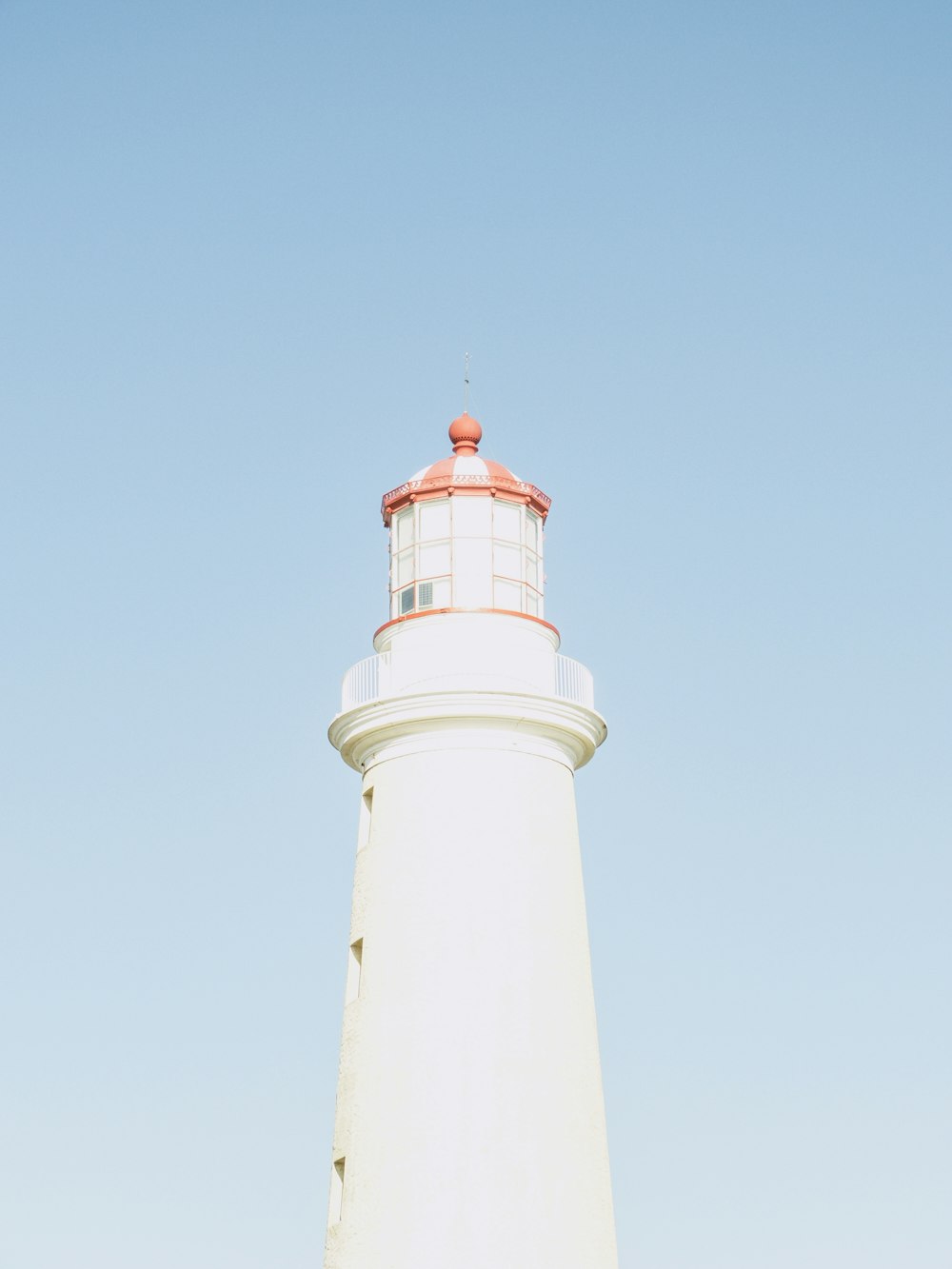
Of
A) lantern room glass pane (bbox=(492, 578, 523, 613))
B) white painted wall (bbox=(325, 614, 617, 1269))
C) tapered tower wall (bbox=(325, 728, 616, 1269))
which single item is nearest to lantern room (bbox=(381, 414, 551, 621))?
lantern room glass pane (bbox=(492, 578, 523, 613))

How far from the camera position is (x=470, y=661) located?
953 inches

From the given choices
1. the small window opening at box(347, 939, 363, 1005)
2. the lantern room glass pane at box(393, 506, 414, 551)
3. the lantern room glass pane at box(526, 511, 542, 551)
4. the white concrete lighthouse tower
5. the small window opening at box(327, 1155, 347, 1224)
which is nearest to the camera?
the white concrete lighthouse tower

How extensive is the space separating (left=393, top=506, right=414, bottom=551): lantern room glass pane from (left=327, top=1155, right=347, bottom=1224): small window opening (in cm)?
763

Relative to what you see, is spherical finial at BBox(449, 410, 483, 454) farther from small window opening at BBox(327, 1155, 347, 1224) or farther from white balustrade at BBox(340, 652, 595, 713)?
small window opening at BBox(327, 1155, 347, 1224)

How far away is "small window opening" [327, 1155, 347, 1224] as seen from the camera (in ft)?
73.8

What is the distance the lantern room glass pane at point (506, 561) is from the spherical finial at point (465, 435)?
147 cm

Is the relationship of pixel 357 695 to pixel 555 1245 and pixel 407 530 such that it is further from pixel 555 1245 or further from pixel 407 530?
pixel 555 1245

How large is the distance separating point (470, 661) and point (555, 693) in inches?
44.7

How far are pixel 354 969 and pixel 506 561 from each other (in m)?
5.45

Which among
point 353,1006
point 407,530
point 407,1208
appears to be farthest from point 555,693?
point 407,1208

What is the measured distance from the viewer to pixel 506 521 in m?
25.0

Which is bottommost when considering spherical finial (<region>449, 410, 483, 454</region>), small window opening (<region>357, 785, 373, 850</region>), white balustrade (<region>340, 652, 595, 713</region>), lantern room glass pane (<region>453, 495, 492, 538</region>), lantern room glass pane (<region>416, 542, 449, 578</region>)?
small window opening (<region>357, 785, 373, 850</region>)

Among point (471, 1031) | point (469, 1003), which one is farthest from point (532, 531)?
point (471, 1031)

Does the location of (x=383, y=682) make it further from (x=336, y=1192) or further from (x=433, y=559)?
(x=336, y=1192)
